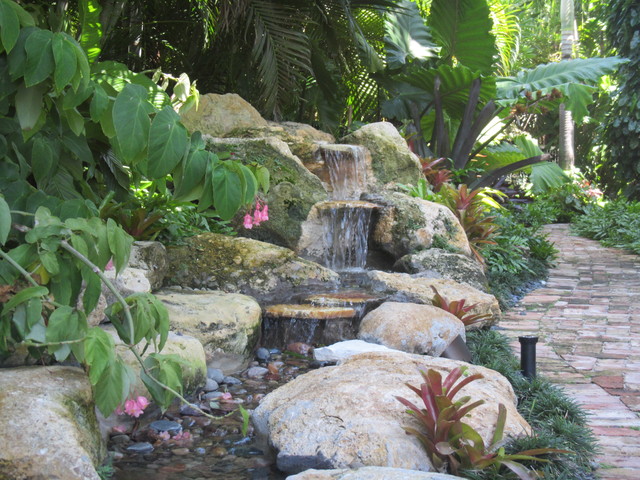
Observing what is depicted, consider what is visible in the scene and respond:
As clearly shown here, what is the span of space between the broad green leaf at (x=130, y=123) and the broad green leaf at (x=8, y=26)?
386mm

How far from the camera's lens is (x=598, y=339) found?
235 inches

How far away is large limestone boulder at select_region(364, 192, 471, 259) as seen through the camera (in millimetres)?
7934

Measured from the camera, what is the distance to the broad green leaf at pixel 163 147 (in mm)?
2383

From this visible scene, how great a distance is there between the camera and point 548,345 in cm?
578

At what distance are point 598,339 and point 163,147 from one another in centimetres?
482

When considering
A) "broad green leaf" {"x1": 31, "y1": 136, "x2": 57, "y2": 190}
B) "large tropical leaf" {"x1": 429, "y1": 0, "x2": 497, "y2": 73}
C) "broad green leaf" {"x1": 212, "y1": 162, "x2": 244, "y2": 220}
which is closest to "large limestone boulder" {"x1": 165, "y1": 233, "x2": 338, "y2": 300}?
"broad green leaf" {"x1": 31, "y1": 136, "x2": 57, "y2": 190}

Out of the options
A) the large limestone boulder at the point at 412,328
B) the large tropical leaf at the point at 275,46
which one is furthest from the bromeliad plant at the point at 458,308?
the large tropical leaf at the point at 275,46

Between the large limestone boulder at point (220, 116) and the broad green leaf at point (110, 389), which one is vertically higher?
the large limestone boulder at point (220, 116)

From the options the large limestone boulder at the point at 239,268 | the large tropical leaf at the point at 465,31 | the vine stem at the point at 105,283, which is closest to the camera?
the vine stem at the point at 105,283

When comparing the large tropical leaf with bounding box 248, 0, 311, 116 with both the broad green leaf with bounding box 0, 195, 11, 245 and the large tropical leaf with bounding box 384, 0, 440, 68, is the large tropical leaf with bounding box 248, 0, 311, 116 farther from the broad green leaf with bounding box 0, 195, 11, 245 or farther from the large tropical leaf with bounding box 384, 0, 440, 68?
the broad green leaf with bounding box 0, 195, 11, 245

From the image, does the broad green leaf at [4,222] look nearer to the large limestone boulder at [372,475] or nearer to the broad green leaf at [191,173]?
the broad green leaf at [191,173]

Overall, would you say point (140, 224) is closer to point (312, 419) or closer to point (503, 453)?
point (312, 419)

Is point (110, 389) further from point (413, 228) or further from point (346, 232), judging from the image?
point (413, 228)

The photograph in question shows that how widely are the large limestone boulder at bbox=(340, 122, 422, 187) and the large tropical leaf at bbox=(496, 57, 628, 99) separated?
2187 mm
